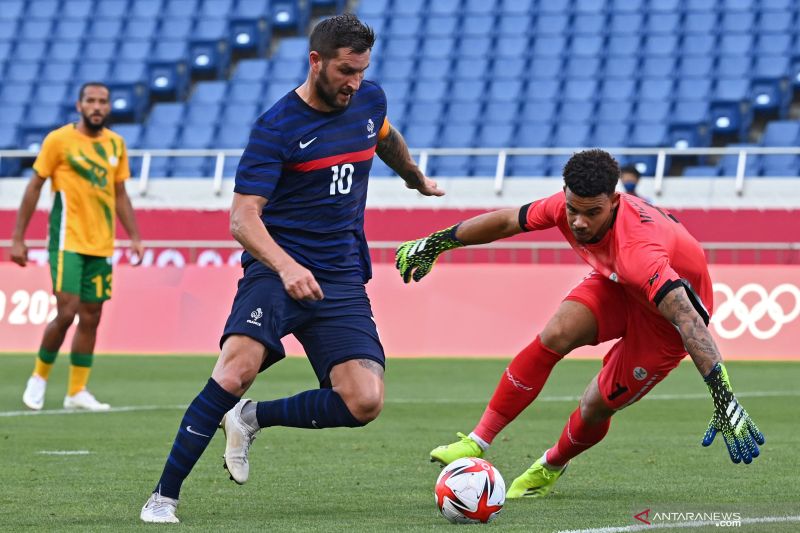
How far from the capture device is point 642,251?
6.30 m

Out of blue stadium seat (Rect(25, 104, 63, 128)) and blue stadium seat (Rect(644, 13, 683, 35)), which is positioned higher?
blue stadium seat (Rect(644, 13, 683, 35))

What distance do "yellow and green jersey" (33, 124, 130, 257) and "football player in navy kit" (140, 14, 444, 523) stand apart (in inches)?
198

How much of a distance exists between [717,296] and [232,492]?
396 inches

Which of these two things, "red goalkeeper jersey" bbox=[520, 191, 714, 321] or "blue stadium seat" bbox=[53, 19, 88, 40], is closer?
"red goalkeeper jersey" bbox=[520, 191, 714, 321]

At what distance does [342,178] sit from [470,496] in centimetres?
143

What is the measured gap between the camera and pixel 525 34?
2445cm

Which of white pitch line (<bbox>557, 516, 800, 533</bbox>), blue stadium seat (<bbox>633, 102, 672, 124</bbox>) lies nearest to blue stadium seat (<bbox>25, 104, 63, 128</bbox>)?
blue stadium seat (<bbox>633, 102, 672, 124</bbox>)

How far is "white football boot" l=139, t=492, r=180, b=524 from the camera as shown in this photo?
5855 millimetres

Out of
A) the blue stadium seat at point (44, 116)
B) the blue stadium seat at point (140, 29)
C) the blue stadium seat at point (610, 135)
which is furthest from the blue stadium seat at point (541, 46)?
the blue stadium seat at point (44, 116)

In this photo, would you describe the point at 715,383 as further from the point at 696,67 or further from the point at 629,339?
the point at 696,67

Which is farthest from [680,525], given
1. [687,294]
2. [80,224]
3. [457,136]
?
[457,136]

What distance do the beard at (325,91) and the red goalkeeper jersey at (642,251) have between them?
1.08 metres

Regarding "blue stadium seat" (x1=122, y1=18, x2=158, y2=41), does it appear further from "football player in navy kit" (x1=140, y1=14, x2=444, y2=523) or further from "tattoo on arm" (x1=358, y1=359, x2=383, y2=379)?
"tattoo on arm" (x1=358, y1=359, x2=383, y2=379)

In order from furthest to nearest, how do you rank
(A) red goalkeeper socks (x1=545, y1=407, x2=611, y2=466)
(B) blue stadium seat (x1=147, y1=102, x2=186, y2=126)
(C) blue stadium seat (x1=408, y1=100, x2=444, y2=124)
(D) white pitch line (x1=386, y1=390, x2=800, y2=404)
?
(B) blue stadium seat (x1=147, y1=102, x2=186, y2=126)
(C) blue stadium seat (x1=408, y1=100, x2=444, y2=124)
(D) white pitch line (x1=386, y1=390, x2=800, y2=404)
(A) red goalkeeper socks (x1=545, y1=407, x2=611, y2=466)
